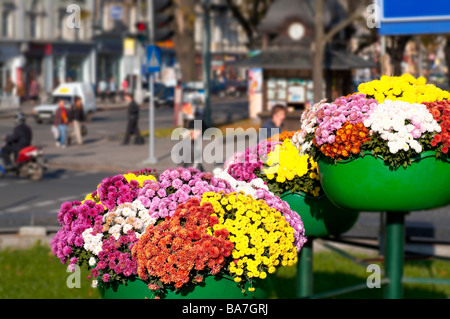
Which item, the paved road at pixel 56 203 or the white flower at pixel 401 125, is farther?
the paved road at pixel 56 203

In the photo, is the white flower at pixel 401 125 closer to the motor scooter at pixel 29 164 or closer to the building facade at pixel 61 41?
the motor scooter at pixel 29 164

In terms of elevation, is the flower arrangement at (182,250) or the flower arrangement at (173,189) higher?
the flower arrangement at (173,189)

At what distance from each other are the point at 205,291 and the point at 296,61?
92.9 feet

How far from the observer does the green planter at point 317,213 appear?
18.7ft

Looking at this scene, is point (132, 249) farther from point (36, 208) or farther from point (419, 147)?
point (36, 208)

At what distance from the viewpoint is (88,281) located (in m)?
9.20

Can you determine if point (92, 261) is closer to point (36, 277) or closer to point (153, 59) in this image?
point (36, 277)

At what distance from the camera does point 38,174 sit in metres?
20.1

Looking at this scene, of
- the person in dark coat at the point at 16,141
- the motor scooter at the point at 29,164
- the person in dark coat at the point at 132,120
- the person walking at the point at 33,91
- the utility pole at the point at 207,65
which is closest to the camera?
the motor scooter at the point at 29,164

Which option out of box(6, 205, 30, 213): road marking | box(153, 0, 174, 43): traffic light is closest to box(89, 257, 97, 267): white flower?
box(153, 0, 174, 43): traffic light

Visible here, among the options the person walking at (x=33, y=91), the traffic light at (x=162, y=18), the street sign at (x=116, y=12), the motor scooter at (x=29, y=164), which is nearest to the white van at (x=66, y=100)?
the person walking at (x=33, y=91)

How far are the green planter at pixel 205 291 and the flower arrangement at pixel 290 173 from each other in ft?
3.90

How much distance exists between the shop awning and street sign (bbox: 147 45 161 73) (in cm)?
961

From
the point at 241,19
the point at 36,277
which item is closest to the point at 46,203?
the point at 36,277
